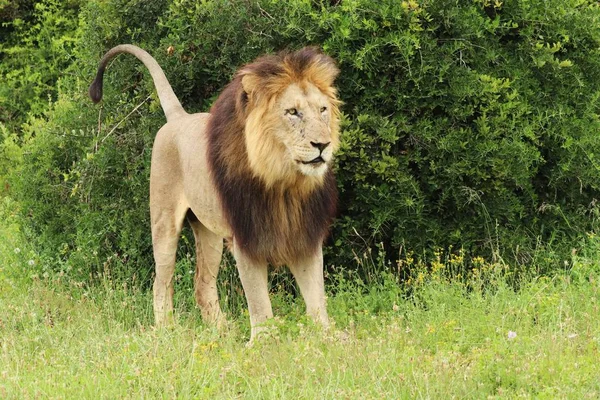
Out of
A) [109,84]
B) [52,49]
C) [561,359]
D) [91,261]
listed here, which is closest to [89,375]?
[561,359]

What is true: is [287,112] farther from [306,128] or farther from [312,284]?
[312,284]

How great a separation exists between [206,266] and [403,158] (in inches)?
55.1

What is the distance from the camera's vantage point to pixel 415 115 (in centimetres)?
598

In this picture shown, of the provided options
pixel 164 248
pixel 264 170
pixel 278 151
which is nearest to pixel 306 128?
pixel 278 151

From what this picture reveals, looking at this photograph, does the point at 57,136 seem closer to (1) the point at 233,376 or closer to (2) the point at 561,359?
(1) the point at 233,376

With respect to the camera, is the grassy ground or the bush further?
the bush

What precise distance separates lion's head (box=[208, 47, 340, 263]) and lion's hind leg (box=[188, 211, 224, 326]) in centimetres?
98

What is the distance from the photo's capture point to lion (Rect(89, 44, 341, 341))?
185 inches

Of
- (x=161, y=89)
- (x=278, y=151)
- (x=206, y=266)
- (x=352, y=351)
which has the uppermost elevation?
(x=161, y=89)

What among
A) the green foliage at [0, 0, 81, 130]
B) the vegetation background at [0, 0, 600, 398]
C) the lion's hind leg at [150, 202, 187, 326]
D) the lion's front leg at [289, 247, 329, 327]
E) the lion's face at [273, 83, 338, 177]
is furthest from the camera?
the green foliage at [0, 0, 81, 130]

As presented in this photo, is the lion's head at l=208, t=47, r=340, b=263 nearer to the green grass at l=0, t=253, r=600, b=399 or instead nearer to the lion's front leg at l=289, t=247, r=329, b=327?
the lion's front leg at l=289, t=247, r=329, b=327

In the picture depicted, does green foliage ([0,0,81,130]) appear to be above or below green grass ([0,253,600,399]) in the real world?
above

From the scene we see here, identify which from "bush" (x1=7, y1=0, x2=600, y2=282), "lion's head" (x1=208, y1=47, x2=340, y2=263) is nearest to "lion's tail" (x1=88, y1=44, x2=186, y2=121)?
"bush" (x1=7, y1=0, x2=600, y2=282)

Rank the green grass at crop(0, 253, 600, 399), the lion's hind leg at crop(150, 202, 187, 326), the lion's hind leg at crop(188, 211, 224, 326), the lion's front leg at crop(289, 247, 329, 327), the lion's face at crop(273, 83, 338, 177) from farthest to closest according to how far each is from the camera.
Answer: the lion's hind leg at crop(188, 211, 224, 326), the lion's hind leg at crop(150, 202, 187, 326), the lion's front leg at crop(289, 247, 329, 327), the lion's face at crop(273, 83, 338, 177), the green grass at crop(0, 253, 600, 399)
